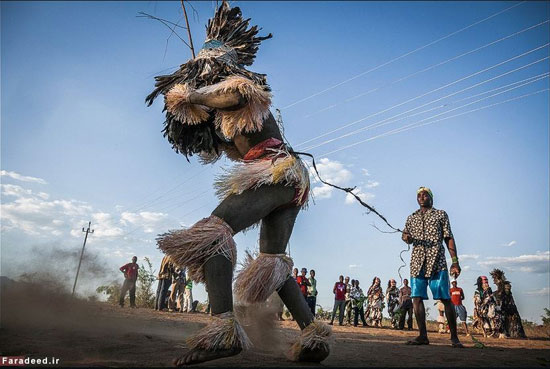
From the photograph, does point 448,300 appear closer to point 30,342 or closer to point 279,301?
point 279,301

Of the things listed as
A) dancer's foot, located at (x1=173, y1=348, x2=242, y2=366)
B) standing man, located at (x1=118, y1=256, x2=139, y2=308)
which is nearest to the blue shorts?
dancer's foot, located at (x1=173, y1=348, x2=242, y2=366)

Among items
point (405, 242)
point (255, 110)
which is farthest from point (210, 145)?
point (405, 242)

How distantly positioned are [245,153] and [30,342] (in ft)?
7.66

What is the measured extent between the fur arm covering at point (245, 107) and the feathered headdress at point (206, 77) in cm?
20

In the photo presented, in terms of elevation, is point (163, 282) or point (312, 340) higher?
point (163, 282)

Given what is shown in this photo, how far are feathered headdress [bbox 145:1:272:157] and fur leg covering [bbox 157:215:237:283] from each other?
2.84ft

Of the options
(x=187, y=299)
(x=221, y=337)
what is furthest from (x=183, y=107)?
(x=187, y=299)

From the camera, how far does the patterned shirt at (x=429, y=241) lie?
4816mm

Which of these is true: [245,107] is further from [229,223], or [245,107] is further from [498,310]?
[498,310]

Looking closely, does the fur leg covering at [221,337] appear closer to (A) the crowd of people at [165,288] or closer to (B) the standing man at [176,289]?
(A) the crowd of people at [165,288]

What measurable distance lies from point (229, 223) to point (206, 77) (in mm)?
1182

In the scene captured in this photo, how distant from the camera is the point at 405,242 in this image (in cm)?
508

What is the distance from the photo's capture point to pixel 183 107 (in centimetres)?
279

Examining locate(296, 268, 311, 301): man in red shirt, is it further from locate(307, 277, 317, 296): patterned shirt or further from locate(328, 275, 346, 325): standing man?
locate(328, 275, 346, 325): standing man
